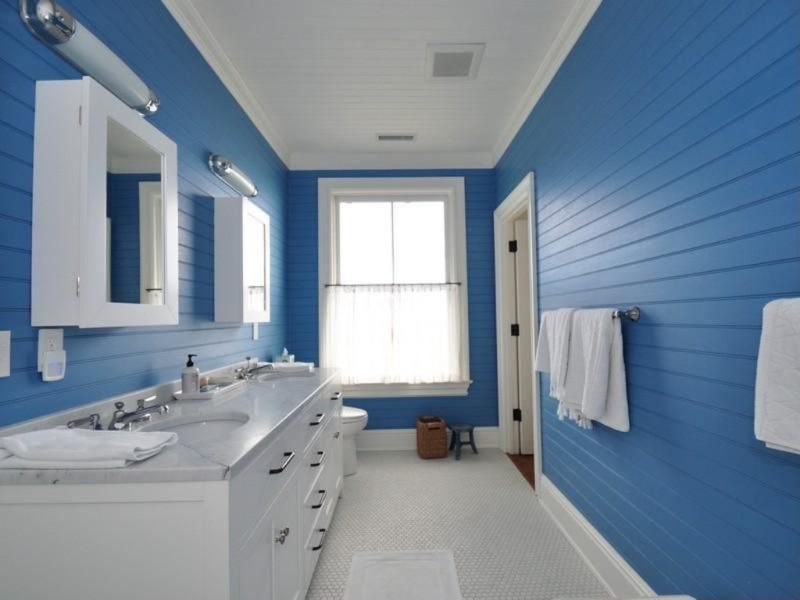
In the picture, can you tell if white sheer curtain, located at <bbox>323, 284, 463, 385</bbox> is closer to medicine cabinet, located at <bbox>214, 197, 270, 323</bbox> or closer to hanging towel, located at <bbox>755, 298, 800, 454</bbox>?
medicine cabinet, located at <bbox>214, 197, 270, 323</bbox>

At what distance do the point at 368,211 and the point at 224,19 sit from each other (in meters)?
2.02

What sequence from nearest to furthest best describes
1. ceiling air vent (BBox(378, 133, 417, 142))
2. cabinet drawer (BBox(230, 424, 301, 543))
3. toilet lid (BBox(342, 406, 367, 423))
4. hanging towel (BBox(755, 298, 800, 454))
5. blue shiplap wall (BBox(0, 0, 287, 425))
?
hanging towel (BBox(755, 298, 800, 454)), cabinet drawer (BBox(230, 424, 301, 543)), blue shiplap wall (BBox(0, 0, 287, 425)), toilet lid (BBox(342, 406, 367, 423)), ceiling air vent (BBox(378, 133, 417, 142))

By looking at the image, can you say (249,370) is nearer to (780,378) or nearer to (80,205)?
(80,205)

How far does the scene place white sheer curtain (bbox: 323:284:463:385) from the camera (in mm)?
3688

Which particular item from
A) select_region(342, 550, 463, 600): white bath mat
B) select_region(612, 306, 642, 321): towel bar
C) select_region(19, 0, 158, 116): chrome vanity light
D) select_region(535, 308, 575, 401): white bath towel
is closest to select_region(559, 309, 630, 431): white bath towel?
select_region(612, 306, 642, 321): towel bar

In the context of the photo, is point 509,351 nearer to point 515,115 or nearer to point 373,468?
point 373,468

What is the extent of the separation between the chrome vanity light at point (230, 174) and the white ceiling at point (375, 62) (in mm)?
538

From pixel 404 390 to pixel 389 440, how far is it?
0.47 metres

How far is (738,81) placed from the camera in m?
1.09

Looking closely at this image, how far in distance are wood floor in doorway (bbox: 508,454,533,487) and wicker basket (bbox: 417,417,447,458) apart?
0.59 metres

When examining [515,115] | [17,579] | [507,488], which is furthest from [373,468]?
[515,115]

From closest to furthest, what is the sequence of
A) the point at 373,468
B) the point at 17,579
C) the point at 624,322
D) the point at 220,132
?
1. the point at 17,579
2. the point at 624,322
3. the point at 220,132
4. the point at 373,468

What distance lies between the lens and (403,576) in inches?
74.9

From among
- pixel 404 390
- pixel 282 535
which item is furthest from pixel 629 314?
pixel 404 390
